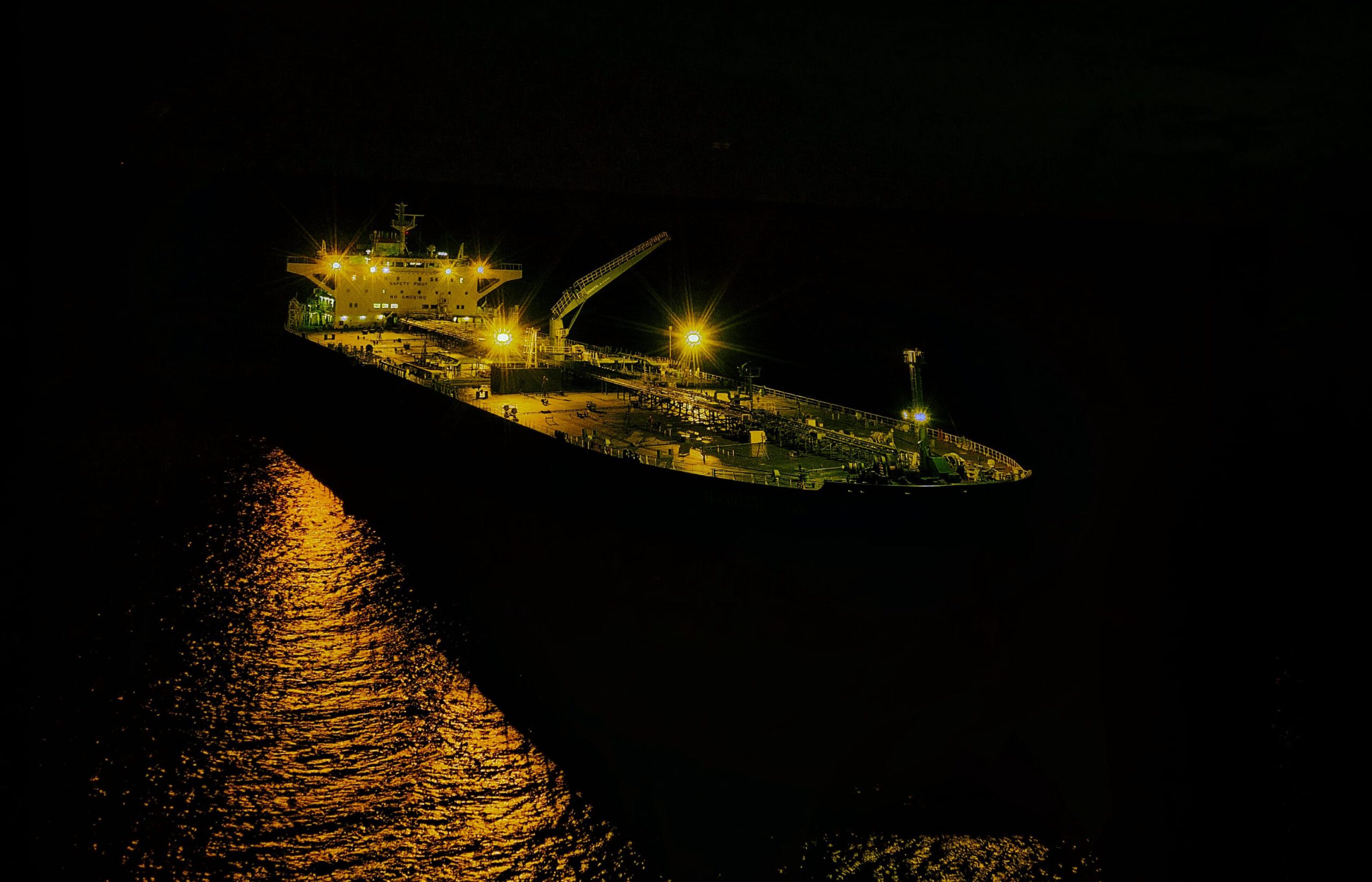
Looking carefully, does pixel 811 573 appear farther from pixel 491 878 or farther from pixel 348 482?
pixel 348 482

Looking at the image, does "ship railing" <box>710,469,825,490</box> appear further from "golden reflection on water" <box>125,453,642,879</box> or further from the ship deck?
"golden reflection on water" <box>125,453,642,879</box>

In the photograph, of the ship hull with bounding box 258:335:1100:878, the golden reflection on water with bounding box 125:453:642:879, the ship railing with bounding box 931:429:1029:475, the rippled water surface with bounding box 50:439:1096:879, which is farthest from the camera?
the ship railing with bounding box 931:429:1029:475

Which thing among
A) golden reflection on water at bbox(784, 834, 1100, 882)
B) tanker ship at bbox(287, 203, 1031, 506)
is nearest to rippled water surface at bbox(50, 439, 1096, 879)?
golden reflection on water at bbox(784, 834, 1100, 882)

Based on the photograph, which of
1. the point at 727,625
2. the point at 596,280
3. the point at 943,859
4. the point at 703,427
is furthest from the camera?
the point at 596,280

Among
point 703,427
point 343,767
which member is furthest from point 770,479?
point 343,767

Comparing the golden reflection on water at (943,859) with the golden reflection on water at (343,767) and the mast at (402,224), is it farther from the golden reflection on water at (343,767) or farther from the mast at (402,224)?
the mast at (402,224)

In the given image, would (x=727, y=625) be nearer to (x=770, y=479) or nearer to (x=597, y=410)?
(x=770, y=479)

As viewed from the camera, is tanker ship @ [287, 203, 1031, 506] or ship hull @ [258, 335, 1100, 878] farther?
tanker ship @ [287, 203, 1031, 506]
